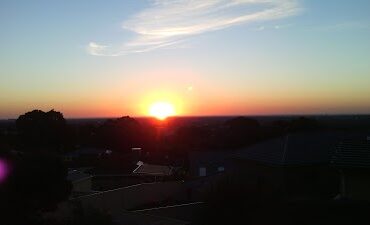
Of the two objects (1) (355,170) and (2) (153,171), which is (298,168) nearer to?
(1) (355,170)

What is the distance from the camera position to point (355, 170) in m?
17.5

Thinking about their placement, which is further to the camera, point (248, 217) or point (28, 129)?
point (28, 129)

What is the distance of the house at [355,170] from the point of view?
1744cm

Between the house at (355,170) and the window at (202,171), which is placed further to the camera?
the window at (202,171)

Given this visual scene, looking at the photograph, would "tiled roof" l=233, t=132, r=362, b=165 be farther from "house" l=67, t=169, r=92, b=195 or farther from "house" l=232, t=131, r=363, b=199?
"house" l=67, t=169, r=92, b=195

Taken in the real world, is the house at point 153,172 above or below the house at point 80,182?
below

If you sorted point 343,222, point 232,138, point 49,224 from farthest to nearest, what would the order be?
point 232,138 < point 49,224 < point 343,222

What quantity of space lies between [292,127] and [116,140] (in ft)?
101

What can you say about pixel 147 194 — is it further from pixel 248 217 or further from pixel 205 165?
pixel 205 165

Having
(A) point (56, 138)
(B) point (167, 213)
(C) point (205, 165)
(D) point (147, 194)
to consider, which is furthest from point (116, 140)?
(B) point (167, 213)

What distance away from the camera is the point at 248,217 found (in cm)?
1617

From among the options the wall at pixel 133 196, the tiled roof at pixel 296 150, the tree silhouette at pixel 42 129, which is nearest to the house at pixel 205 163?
the wall at pixel 133 196

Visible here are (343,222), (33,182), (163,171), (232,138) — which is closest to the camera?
(343,222)

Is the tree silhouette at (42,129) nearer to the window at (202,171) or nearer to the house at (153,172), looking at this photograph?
the house at (153,172)
